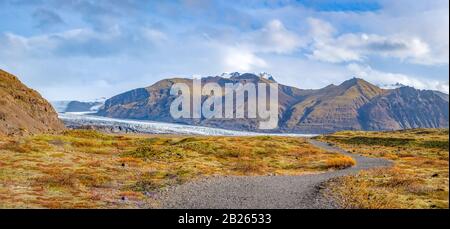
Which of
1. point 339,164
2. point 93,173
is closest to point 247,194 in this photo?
point 93,173

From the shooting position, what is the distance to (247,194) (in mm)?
44375

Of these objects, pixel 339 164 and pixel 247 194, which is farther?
pixel 339 164

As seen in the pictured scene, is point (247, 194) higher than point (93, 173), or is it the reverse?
point (93, 173)

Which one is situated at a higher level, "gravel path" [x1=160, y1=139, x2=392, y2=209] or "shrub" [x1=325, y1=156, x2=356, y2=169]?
"gravel path" [x1=160, y1=139, x2=392, y2=209]

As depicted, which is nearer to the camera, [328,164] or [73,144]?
[328,164]

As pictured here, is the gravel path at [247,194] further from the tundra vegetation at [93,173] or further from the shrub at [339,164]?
the shrub at [339,164]

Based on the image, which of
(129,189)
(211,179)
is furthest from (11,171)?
(211,179)

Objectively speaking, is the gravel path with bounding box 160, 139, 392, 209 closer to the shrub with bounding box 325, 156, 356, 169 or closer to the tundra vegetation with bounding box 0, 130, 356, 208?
the tundra vegetation with bounding box 0, 130, 356, 208

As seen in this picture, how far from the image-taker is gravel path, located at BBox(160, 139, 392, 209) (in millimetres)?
38250

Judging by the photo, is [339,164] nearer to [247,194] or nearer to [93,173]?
[247,194]

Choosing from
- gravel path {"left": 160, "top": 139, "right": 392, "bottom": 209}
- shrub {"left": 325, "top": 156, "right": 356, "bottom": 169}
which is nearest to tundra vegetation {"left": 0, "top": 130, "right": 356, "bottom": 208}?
shrub {"left": 325, "top": 156, "right": 356, "bottom": 169}
